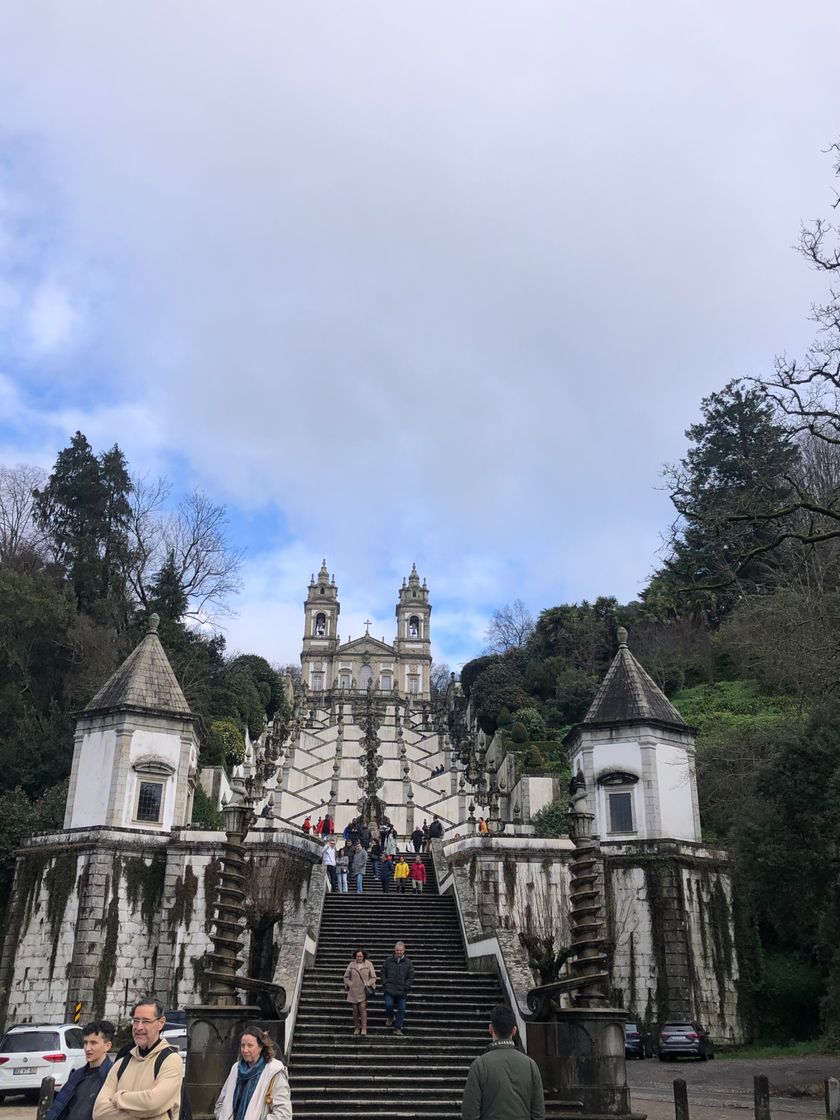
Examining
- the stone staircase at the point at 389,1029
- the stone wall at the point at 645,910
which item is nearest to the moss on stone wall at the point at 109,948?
the stone staircase at the point at 389,1029

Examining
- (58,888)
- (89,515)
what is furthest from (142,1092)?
(89,515)

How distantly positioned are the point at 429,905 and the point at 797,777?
869cm

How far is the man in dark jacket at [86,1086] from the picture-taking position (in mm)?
6121

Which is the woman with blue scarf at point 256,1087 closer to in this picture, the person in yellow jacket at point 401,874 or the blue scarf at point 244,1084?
the blue scarf at point 244,1084

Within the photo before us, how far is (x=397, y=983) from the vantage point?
52.0 ft

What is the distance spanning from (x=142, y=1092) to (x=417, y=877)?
20090 millimetres

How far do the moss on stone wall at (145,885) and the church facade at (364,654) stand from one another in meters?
67.1

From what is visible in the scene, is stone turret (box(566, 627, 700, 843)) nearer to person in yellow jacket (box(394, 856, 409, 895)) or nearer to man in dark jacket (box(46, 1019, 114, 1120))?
person in yellow jacket (box(394, 856, 409, 895))

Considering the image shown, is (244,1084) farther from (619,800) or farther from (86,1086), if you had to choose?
(619,800)

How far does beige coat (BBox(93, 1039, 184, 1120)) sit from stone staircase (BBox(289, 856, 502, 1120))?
326 inches

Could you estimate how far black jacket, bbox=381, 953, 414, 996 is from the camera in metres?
15.8

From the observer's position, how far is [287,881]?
26.3 m

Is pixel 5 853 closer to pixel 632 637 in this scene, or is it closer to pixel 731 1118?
pixel 731 1118

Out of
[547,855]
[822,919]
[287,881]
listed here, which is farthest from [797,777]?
[287,881]
